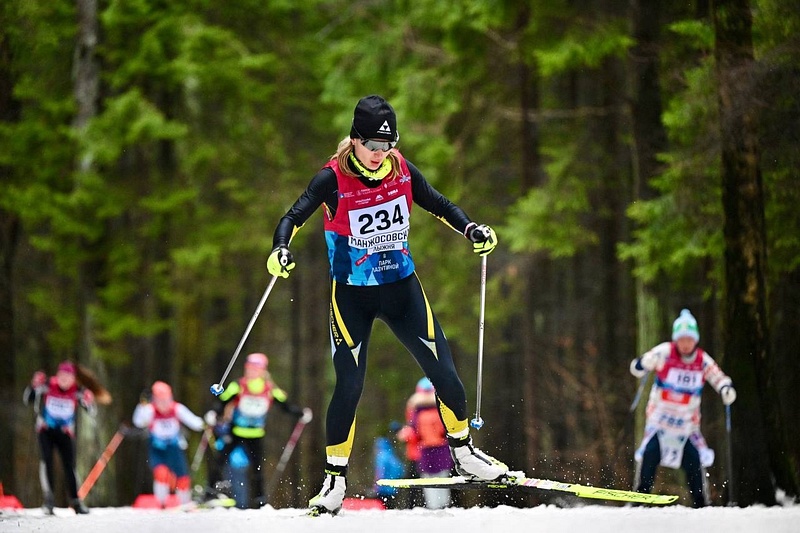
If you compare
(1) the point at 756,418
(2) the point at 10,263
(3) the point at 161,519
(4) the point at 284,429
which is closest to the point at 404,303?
(3) the point at 161,519

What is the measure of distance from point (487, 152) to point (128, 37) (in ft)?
18.8

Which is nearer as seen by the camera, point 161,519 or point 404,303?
point 404,303

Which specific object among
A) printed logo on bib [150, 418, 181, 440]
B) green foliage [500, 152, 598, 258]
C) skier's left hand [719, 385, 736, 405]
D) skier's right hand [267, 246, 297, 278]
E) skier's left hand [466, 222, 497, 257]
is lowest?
printed logo on bib [150, 418, 181, 440]

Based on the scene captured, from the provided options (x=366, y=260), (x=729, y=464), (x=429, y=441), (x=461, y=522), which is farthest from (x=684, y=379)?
(x=366, y=260)

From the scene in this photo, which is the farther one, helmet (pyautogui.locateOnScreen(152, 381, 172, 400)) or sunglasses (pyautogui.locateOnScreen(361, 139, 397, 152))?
helmet (pyautogui.locateOnScreen(152, 381, 172, 400))

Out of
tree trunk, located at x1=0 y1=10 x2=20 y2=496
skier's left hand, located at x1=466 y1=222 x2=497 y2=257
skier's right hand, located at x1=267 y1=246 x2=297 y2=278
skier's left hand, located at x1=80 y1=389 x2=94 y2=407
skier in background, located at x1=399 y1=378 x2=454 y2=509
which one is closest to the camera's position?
skier's right hand, located at x1=267 y1=246 x2=297 y2=278

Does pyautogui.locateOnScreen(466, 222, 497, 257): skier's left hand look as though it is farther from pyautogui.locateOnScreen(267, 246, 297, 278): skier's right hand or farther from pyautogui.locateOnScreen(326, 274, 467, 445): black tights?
pyautogui.locateOnScreen(267, 246, 297, 278): skier's right hand

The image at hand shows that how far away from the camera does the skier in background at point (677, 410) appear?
9008 millimetres

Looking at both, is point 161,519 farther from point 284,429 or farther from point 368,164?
point 284,429

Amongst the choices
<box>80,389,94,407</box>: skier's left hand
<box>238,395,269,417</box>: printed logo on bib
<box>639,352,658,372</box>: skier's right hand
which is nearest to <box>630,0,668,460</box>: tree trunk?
<box>639,352,658,372</box>: skier's right hand

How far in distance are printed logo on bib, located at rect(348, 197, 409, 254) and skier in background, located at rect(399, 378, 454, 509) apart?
16.1 ft

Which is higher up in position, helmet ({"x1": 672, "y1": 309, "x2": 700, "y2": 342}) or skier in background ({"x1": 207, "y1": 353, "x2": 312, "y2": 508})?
helmet ({"x1": 672, "y1": 309, "x2": 700, "y2": 342})

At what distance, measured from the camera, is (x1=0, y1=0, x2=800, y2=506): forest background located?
13656 millimetres

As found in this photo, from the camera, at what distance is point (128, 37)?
17.5 m
